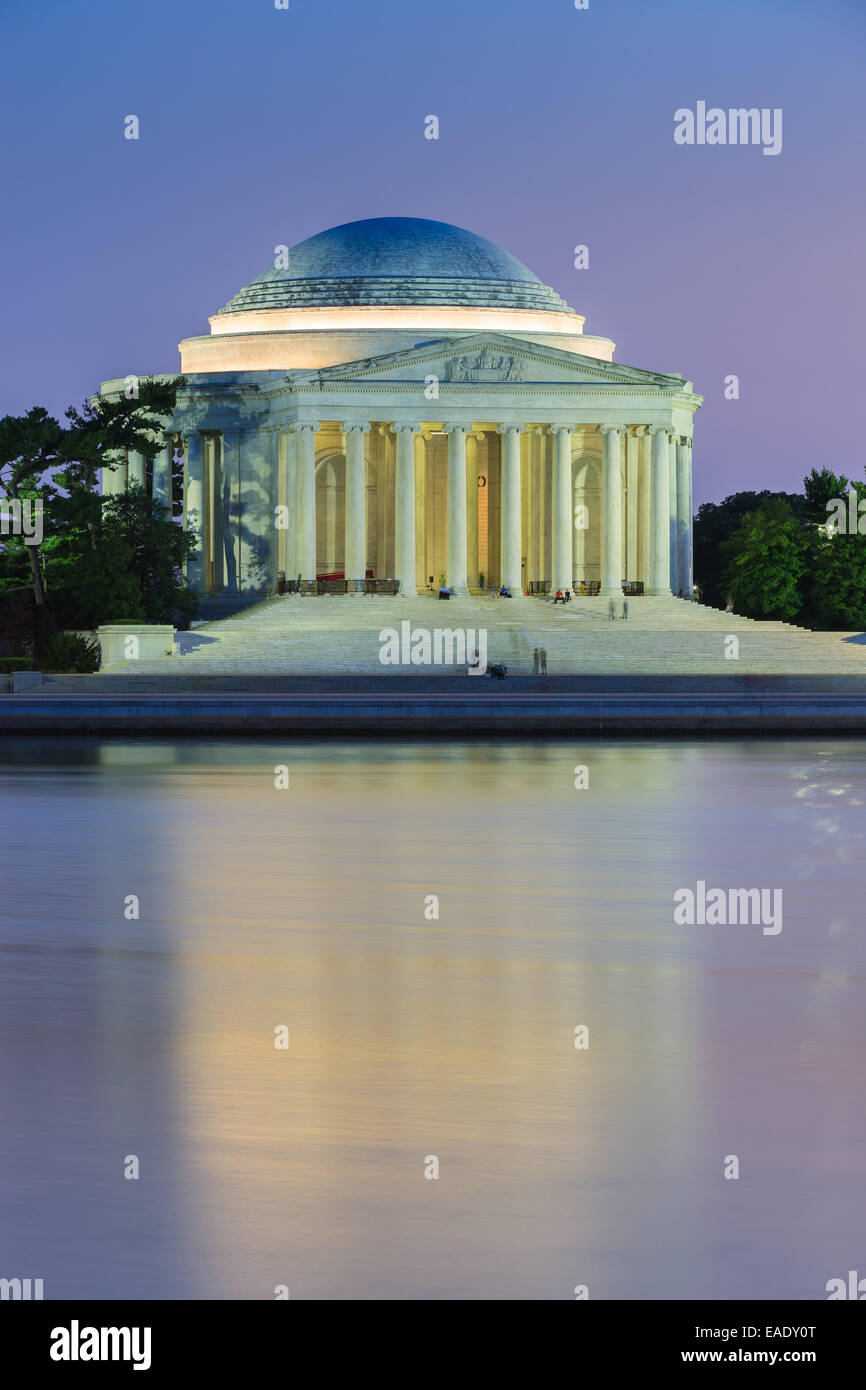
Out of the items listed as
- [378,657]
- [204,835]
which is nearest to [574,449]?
[378,657]

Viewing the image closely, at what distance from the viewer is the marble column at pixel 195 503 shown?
340 feet

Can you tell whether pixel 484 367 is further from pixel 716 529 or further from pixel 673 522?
pixel 716 529

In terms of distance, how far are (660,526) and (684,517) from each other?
9.15 metres

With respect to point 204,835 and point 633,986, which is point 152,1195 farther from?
point 204,835

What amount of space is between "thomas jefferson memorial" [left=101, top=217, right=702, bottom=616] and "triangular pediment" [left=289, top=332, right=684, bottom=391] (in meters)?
0.09

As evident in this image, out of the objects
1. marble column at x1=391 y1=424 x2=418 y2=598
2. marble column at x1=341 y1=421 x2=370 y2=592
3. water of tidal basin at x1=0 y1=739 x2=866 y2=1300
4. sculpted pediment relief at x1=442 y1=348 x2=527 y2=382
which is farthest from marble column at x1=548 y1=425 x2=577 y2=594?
water of tidal basin at x1=0 y1=739 x2=866 y2=1300

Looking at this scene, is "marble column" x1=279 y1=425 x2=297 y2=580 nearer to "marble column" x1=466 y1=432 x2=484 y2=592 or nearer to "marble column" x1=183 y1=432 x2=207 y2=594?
"marble column" x1=183 y1=432 x2=207 y2=594

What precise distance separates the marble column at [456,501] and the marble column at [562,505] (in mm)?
4303

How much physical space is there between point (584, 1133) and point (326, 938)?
7.76 m

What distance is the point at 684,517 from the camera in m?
109

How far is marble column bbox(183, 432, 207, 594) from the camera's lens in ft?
340

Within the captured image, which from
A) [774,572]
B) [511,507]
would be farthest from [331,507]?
[774,572]

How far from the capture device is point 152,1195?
11891 millimetres
